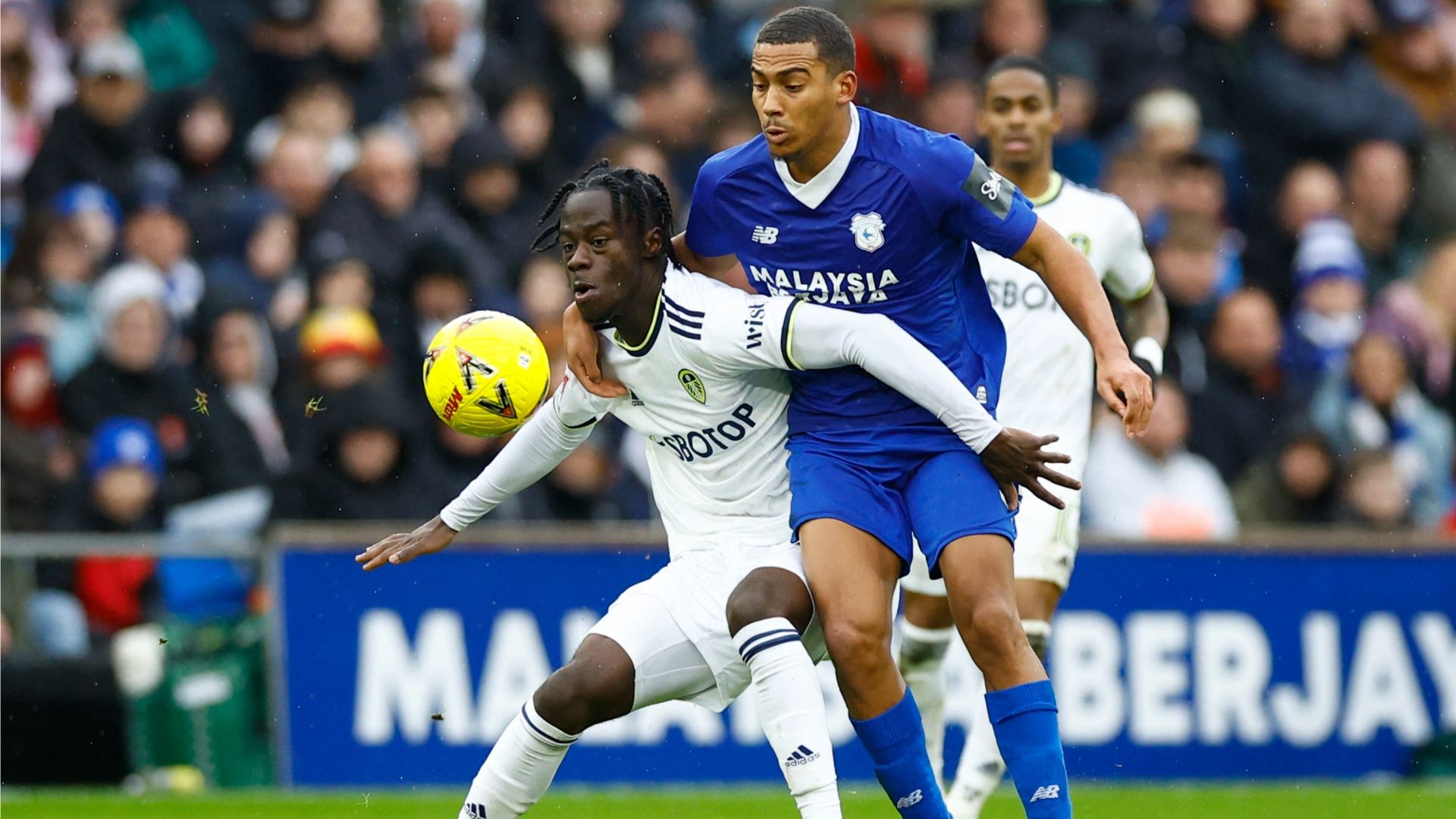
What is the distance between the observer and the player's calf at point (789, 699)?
19.6 ft

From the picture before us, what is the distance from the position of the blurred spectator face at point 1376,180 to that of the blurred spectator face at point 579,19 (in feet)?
16.3

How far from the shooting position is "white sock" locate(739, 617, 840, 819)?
5.97 m

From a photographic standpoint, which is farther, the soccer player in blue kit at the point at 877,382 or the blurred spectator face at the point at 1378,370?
the blurred spectator face at the point at 1378,370

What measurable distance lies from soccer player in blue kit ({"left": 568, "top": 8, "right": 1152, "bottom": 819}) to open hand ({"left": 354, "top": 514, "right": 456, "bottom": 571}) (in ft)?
2.30

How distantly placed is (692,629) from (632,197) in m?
1.28

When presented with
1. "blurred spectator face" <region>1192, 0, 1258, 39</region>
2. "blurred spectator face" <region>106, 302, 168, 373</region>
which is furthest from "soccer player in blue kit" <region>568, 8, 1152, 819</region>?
"blurred spectator face" <region>1192, 0, 1258, 39</region>

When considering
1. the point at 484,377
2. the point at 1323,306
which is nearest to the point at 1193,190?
the point at 1323,306

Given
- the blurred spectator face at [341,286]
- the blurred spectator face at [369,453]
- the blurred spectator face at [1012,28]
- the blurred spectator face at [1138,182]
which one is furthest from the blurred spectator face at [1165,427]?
the blurred spectator face at [341,286]

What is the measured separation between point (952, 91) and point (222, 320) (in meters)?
4.65

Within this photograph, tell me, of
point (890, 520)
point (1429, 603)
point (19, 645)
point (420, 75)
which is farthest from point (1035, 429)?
point (420, 75)

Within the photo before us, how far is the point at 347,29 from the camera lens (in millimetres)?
12953

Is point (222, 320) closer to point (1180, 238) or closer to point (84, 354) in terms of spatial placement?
point (84, 354)

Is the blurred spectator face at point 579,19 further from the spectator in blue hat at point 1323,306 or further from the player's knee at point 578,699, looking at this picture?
the player's knee at point 578,699

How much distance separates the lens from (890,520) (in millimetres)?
6301
